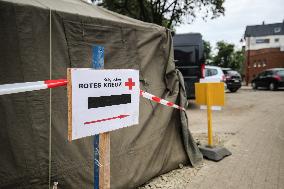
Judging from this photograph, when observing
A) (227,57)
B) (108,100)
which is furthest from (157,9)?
(227,57)

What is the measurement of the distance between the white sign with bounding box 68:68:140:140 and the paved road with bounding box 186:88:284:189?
220 cm

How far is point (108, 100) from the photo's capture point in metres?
2.44

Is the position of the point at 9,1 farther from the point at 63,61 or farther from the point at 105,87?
the point at 105,87

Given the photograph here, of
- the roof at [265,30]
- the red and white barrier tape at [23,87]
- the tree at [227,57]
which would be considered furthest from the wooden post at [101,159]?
the roof at [265,30]

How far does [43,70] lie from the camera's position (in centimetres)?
313

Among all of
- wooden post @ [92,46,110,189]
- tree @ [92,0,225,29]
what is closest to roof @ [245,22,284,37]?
tree @ [92,0,225,29]

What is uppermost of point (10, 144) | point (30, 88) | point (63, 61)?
point (63, 61)

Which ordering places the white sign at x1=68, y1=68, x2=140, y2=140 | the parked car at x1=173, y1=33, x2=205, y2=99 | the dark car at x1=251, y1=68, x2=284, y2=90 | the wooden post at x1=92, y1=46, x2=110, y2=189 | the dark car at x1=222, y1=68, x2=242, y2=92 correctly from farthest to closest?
the dark car at x1=251, y1=68, x2=284, y2=90 → the dark car at x1=222, y1=68, x2=242, y2=92 → the parked car at x1=173, y1=33, x2=205, y2=99 → the wooden post at x1=92, y1=46, x2=110, y2=189 → the white sign at x1=68, y1=68, x2=140, y2=140

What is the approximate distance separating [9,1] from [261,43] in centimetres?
7223

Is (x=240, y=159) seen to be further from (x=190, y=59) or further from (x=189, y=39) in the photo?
(x=189, y=39)

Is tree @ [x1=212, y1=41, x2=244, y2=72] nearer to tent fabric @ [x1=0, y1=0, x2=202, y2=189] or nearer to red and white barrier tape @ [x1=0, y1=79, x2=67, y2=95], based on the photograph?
tent fabric @ [x1=0, y1=0, x2=202, y2=189]

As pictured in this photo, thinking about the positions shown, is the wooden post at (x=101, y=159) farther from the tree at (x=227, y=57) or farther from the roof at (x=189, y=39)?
the tree at (x=227, y=57)

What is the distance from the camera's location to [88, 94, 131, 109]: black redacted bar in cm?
232

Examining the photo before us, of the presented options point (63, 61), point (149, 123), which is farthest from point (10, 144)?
point (149, 123)
